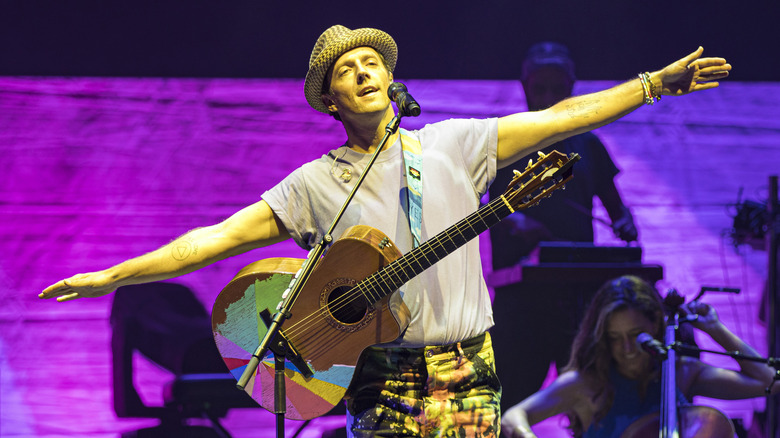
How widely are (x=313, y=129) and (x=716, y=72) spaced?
288 cm

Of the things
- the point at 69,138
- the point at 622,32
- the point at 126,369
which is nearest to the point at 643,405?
the point at 622,32

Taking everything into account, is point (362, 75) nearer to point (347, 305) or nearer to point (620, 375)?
point (347, 305)

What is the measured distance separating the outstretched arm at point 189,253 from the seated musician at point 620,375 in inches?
100

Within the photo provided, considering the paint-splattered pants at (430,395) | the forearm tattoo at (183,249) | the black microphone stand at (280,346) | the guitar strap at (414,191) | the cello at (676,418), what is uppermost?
the guitar strap at (414,191)

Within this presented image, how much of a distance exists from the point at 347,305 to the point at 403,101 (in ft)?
2.59

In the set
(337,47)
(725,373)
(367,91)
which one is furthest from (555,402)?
(337,47)

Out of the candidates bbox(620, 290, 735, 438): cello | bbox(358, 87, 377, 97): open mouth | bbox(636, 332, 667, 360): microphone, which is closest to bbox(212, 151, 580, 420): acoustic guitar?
bbox(358, 87, 377, 97): open mouth

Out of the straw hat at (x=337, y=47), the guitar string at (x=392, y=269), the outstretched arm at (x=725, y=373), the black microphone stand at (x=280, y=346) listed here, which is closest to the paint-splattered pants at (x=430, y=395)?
the guitar string at (x=392, y=269)

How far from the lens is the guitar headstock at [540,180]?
235 centimetres

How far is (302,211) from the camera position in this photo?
9.09ft

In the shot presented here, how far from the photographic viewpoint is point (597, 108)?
2516mm

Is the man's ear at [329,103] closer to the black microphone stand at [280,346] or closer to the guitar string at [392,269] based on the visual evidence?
the black microphone stand at [280,346]

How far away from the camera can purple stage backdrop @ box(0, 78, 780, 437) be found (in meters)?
4.62

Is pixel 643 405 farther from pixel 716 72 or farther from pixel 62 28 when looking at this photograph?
pixel 62 28
